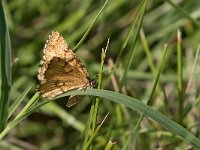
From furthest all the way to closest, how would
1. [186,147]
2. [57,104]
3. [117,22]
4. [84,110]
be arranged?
[117,22] < [84,110] < [57,104] < [186,147]

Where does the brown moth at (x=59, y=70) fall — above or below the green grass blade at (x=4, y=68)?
above

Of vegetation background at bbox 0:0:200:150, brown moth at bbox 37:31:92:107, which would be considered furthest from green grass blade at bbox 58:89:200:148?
vegetation background at bbox 0:0:200:150

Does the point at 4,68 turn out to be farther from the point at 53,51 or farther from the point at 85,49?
the point at 85,49

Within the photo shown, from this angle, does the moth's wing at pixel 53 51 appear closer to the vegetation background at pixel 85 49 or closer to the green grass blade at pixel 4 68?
the green grass blade at pixel 4 68

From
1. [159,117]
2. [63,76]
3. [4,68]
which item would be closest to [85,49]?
[63,76]

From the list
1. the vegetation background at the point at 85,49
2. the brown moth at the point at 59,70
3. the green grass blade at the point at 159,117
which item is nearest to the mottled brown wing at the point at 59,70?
the brown moth at the point at 59,70

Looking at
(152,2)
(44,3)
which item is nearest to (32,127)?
(44,3)

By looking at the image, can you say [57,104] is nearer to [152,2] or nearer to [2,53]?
[152,2]
